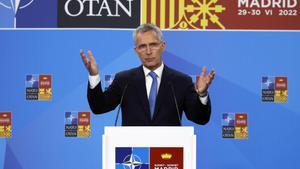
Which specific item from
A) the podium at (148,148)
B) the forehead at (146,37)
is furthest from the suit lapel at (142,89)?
the podium at (148,148)

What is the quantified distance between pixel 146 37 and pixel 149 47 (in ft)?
0.18

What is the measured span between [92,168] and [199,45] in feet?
4.35

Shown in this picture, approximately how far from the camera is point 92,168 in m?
4.30

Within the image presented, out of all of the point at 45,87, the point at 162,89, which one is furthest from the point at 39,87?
the point at 162,89

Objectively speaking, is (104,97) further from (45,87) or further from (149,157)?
(45,87)

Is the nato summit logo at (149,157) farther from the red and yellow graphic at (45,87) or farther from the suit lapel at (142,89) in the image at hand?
the red and yellow graphic at (45,87)

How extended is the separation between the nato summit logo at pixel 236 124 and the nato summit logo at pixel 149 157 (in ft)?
8.71

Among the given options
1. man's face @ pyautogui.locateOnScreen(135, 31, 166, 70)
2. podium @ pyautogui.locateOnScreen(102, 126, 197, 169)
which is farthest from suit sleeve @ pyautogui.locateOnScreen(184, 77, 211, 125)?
podium @ pyautogui.locateOnScreen(102, 126, 197, 169)

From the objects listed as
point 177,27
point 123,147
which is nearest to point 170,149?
point 123,147

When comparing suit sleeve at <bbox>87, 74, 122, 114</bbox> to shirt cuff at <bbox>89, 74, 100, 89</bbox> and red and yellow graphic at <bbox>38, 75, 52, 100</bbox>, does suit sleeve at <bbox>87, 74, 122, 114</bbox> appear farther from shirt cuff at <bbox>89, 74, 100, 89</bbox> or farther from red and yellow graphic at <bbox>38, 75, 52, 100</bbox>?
red and yellow graphic at <bbox>38, 75, 52, 100</bbox>

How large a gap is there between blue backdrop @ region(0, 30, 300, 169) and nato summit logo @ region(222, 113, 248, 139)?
0.13 ft

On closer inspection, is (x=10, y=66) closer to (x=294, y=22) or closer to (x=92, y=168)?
(x=92, y=168)

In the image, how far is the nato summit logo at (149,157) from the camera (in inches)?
66.0

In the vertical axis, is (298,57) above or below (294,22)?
below
